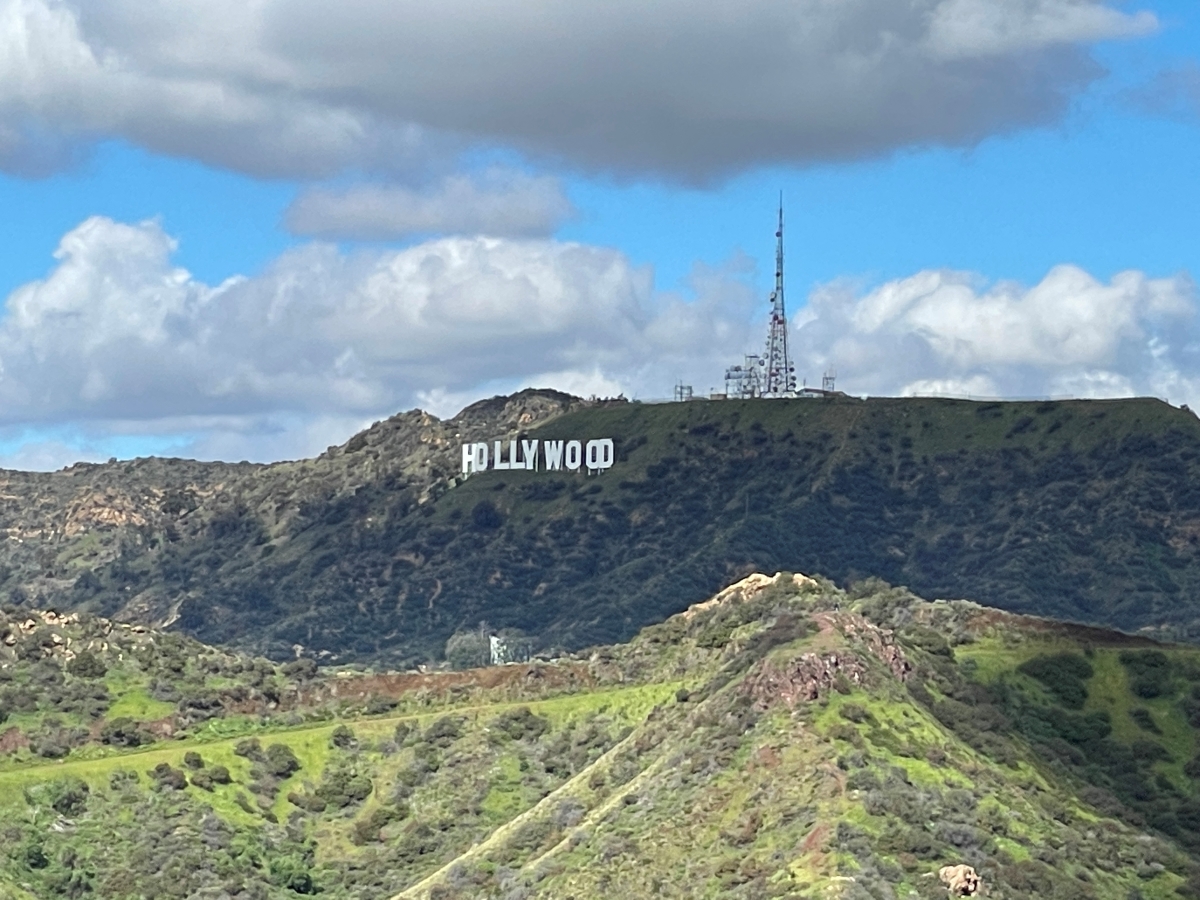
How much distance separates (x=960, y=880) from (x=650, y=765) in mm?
27780

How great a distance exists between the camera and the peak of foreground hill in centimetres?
11319

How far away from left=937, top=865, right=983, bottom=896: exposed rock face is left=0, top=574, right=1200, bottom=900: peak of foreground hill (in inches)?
35.8

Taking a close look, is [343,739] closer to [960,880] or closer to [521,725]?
[521,725]

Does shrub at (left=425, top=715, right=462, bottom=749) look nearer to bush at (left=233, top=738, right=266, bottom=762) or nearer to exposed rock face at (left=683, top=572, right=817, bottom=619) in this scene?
bush at (left=233, top=738, right=266, bottom=762)

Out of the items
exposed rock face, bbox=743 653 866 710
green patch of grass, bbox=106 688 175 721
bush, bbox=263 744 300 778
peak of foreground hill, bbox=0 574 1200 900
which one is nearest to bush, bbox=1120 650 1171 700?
peak of foreground hill, bbox=0 574 1200 900

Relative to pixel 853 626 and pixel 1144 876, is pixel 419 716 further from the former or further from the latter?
pixel 1144 876

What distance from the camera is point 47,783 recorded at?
141 metres

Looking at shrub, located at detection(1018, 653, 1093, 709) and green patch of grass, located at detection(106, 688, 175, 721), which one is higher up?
shrub, located at detection(1018, 653, 1093, 709)

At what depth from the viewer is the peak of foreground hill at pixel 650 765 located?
113188 millimetres

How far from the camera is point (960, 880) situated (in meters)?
104

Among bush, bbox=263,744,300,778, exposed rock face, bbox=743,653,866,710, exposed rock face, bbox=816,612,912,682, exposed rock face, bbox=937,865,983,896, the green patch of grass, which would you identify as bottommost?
exposed rock face, bbox=937,865,983,896

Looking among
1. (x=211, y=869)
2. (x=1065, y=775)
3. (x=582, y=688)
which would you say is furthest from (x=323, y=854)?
(x=1065, y=775)

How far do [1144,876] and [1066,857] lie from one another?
232 inches

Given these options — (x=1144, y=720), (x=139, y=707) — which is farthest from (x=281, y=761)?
(x=1144, y=720)
